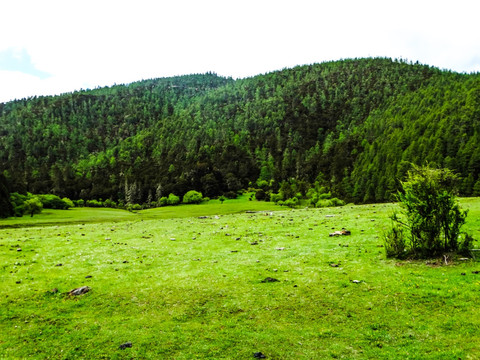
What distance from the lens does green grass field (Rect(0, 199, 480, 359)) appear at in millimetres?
13727

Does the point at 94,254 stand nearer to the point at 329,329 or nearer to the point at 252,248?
the point at 252,248

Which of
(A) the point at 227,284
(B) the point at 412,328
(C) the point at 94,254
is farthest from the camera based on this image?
(C) the point at 94,254

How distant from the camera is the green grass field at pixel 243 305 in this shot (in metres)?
13.7

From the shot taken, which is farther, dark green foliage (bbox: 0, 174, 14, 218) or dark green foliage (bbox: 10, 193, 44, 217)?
dark green foliage (bbox: 10, 193, 44, 217)

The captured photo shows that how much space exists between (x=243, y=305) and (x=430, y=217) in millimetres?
15329

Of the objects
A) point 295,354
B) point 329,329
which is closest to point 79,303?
point 295,354

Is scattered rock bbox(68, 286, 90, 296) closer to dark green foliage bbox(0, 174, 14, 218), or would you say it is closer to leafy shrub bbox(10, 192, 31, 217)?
dark green foliage bbox(0, 174, 14, 218)

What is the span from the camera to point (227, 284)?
20516 mm

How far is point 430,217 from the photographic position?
22.5m

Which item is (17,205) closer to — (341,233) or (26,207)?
(26,207)

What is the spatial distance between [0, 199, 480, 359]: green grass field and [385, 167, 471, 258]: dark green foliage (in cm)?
135

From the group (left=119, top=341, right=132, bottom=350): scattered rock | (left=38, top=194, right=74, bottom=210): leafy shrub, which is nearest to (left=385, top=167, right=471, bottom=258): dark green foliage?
(left=119, top=341, right=132, bottom=350): scattered rock

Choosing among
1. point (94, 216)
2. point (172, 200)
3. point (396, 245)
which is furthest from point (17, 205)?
point (396, 245)

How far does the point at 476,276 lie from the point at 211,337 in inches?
636
